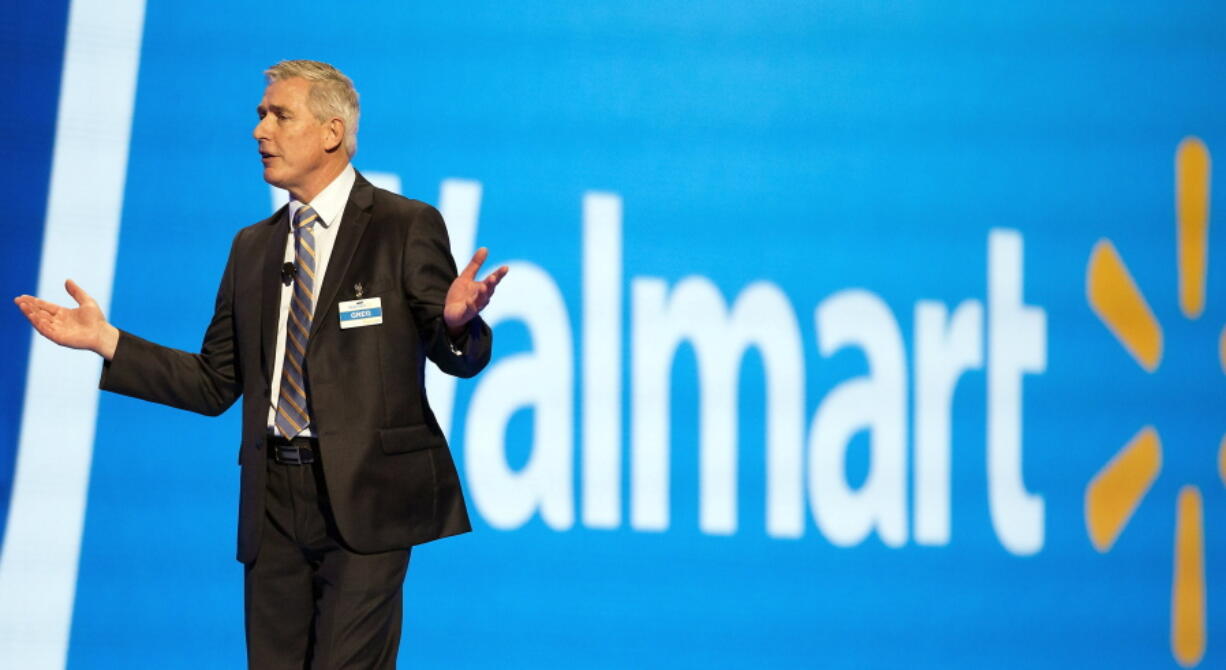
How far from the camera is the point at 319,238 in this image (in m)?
1.95

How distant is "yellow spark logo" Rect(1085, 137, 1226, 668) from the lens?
304 cm

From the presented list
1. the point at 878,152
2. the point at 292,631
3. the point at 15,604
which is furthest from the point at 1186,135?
the point at 15,604

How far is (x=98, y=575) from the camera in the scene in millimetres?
2971

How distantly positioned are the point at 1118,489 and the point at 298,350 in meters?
2.12

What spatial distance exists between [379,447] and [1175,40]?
2368 millimetres

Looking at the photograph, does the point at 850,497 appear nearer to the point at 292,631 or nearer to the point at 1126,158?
the point at 1126,158

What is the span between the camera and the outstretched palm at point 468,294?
1.76 meters

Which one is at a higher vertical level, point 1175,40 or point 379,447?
point 1175,40

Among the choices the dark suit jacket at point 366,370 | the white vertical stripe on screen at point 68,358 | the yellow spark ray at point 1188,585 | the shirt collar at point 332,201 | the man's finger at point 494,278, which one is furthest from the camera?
the yellow spark ray at point 1188,585

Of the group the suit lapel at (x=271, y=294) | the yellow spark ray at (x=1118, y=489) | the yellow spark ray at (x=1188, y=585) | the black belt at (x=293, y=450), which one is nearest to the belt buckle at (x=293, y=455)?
the black belt at (x=293, y=450)

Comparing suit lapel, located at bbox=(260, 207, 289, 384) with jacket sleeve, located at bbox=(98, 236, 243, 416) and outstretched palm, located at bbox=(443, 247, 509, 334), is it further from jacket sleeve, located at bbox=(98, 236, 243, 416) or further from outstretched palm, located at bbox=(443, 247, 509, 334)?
outstretched palm, located at bbox=(443, 247, 509, 334)

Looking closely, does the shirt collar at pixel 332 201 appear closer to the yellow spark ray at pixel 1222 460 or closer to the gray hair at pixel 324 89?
the gray hair at pixel 324 89

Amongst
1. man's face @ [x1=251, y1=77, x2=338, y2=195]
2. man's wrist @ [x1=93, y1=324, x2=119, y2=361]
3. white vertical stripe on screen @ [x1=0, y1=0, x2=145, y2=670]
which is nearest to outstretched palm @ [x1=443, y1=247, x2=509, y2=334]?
man's face @ [x1=251, y1=77, x2=338, y2=195]

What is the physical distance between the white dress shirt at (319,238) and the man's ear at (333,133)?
46mm
